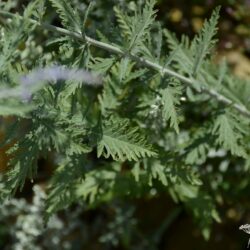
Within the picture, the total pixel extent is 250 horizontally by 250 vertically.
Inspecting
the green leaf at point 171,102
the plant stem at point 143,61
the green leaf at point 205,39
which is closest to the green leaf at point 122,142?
the green leaf at point 171,102

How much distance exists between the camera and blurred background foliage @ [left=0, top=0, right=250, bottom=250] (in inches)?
90.4

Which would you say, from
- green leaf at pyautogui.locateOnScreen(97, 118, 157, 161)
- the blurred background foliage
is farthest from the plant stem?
the blurred background foliage

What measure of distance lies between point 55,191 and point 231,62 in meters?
1.38

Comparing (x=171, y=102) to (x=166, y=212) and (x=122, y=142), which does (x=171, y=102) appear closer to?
(x=122, y=142)

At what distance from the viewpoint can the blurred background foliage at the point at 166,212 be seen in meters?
2.30

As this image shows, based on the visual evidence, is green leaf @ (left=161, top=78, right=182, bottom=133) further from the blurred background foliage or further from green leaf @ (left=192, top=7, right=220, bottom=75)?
the blurred background foliage

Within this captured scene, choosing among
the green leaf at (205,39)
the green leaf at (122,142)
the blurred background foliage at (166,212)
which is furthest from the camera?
the blurred background foliage at (166,212)

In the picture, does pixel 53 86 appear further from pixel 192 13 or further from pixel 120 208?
pixel 192 13

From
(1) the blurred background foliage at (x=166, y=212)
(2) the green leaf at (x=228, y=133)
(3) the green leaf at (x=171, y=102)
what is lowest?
(1) the blurred background foliage at (x=166, y=212)

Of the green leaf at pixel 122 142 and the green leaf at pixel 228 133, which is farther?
the green leaf at pixel 228 133

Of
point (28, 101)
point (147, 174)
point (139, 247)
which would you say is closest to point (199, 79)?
point (147, 174)

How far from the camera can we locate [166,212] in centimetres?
283

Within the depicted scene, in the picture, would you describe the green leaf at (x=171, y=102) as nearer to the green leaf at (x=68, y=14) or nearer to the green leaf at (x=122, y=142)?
the green leaf at (x=122, y=142)

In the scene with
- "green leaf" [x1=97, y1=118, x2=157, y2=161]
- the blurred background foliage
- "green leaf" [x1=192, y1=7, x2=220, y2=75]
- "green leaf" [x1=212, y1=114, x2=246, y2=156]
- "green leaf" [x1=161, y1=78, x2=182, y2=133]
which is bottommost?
the blurred background foliage
